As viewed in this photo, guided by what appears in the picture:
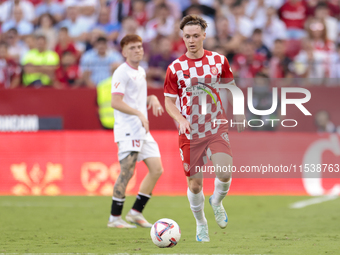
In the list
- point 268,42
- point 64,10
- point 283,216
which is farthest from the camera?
point 64,10

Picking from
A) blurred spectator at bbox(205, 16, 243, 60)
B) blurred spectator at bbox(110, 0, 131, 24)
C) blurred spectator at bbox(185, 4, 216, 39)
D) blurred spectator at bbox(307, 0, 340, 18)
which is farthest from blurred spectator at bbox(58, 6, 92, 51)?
blurred spectator at bbox(307, 0, 340, 18)

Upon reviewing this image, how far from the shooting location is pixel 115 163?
11812 millimetres

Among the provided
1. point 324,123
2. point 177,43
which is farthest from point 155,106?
point 177,43

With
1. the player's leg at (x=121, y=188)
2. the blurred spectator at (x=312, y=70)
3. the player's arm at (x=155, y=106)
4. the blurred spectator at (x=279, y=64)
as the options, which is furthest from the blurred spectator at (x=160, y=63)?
the player's leg at (x=121, y=188)

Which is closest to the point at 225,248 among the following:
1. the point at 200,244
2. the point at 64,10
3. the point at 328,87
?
the point at 200,244

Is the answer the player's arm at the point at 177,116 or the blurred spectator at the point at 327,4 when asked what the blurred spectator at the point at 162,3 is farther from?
the player's arm at the point at 177,116

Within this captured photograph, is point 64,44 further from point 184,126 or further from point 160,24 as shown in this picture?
point 184,126

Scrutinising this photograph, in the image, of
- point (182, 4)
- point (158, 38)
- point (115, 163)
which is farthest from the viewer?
point (182, 4)

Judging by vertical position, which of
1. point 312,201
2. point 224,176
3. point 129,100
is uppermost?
point 129,100

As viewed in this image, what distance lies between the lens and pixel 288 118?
12.0 meters

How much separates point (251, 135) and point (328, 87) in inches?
78.6

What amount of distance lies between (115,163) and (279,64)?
4.41 m

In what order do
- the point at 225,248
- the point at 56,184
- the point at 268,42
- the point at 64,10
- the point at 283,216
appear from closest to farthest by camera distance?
the point at 225,248 → the point at 283,216 → the point at 56,184 → the point at 268,42 → the point at 64,10

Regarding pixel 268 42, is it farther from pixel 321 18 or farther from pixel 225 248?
pixel 225 248
